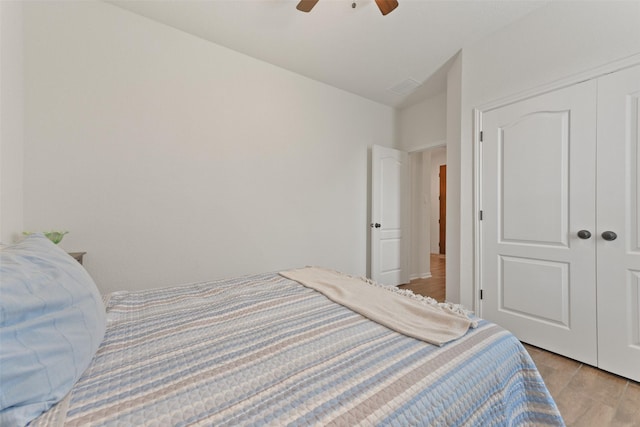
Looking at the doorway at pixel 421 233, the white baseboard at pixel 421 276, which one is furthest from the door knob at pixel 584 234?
the white baseboard at pixel 421 276

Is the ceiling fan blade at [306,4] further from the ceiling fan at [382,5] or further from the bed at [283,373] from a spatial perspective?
the bed at [283,373]

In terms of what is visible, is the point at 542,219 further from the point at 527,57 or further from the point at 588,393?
the point at 527,57

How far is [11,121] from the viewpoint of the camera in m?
1.57

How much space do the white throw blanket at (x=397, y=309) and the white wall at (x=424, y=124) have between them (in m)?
2.65

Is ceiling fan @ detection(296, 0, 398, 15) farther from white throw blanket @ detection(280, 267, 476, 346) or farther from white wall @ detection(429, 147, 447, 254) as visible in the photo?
white wall @ detection(429, 147, 447, 254)

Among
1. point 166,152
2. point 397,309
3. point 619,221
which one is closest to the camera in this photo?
point 397,309

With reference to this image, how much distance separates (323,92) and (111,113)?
2.18m

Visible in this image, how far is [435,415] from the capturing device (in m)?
0.65

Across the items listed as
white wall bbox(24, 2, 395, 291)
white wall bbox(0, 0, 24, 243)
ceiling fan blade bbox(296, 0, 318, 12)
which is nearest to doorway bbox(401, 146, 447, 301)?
white wall bbox(24, 2, 395, 291)

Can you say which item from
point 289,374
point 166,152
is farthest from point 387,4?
point 289,374

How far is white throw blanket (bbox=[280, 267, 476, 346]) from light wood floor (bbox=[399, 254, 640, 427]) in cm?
99

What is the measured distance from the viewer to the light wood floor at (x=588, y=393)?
53.0 inches

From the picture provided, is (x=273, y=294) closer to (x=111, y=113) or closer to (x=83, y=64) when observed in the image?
(x=111, y=113)

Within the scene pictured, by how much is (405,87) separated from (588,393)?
3.22 metres
